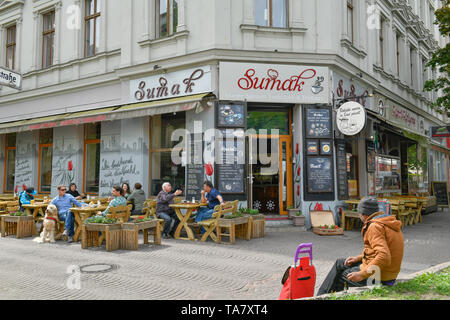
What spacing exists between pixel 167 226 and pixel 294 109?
5103 mm

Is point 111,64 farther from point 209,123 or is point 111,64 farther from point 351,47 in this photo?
point 351,47

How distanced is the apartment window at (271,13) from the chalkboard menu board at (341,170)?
405 cm

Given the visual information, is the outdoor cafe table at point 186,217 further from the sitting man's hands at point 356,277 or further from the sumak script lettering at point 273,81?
the sitting man's hands at point 356,277

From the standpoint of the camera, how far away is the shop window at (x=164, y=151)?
36.8 ft

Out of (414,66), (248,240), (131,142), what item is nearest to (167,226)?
(248,240)

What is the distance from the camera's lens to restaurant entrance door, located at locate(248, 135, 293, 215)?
10.8 metres

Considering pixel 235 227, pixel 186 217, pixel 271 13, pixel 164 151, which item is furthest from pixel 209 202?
pixel 271 13

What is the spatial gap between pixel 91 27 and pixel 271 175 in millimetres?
8988

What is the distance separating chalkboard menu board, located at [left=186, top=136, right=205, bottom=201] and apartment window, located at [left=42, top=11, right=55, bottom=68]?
28.4ft

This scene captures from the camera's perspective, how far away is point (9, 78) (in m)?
9.55

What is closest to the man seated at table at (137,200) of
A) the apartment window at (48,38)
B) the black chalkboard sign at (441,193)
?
the apartment window at (48,38)

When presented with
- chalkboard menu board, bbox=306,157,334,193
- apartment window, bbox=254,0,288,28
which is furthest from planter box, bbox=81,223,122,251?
apartment window, bbox=254,0,288,28

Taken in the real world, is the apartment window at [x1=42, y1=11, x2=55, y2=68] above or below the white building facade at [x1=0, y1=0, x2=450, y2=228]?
above

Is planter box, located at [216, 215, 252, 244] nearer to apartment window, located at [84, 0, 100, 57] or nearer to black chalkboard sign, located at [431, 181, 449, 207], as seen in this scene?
apartment window, located at [84, 0, 100, 57]
